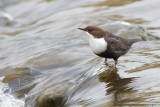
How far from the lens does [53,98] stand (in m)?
5.00

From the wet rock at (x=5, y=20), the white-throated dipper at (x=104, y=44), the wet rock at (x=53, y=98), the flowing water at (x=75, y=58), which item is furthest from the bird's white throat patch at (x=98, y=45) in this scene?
the wet rock at (x=5, y=20)

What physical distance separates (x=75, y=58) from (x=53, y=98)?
1.86 m

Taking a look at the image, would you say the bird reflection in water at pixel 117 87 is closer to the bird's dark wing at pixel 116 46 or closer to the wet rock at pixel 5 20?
the bird's dark wing at pixel 116 46

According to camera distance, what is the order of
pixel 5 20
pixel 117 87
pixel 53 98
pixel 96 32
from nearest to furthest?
pixel 117 87 → pixel 53 98 → pixel 96 32 → pixel 5 20

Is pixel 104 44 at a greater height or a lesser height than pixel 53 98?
greater

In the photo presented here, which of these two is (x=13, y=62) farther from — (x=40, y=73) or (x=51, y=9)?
(x=51, y=9)

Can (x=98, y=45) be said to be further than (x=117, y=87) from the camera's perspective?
Yes

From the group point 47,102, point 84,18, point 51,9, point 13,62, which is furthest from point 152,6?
point 47,102

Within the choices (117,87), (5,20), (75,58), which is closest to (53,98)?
(117,87)

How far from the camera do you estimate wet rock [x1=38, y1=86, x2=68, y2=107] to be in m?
5.00

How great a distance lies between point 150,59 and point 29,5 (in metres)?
8.23

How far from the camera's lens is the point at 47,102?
16.4 ft

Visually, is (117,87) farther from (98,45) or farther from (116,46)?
(116,46)

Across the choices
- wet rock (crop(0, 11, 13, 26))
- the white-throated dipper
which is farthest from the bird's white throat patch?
wet rock (crop(0, 11, 13, 26))
